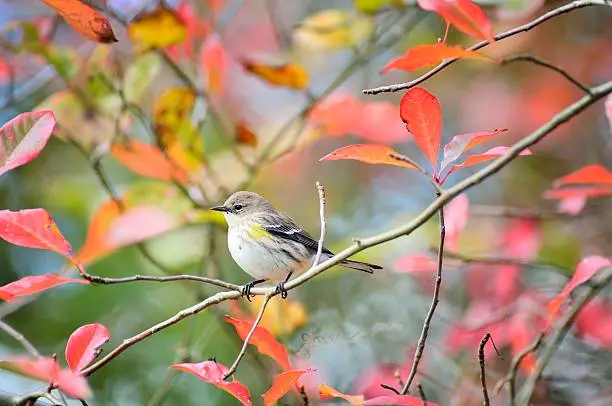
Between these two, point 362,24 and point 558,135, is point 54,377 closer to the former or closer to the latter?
point 362,24

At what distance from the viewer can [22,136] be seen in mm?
1238

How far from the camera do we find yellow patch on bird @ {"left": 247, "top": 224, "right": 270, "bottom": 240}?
8.30 ft

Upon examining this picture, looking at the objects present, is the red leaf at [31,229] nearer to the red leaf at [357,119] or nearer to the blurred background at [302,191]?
the blurred background at [302,191]

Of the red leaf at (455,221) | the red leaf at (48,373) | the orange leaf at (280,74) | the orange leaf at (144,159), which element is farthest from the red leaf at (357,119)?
the red leaf at (48,373)

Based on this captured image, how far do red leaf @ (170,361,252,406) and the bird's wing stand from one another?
1.32 m

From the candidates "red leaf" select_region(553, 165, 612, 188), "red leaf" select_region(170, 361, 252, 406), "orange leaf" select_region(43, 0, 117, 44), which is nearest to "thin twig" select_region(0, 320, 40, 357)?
"red leaf" select_region(170, 361, 252, 406)

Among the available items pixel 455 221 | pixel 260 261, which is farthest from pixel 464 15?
pixel 260 261

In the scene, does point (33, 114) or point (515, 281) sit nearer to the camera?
point (33, 114)

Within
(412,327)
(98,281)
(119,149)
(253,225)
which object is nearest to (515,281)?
(412,327)

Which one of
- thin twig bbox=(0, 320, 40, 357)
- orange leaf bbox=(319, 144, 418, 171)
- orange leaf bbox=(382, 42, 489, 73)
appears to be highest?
orange leaf bbox=(382, 42, 489, 73)

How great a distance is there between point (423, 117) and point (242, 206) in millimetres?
1533

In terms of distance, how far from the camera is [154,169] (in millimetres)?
2072

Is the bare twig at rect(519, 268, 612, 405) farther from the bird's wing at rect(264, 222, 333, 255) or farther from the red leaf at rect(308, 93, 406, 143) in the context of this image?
the bird's wing at rect(264, 222, 333, 255)

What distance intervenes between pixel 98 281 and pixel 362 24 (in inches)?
52.0
